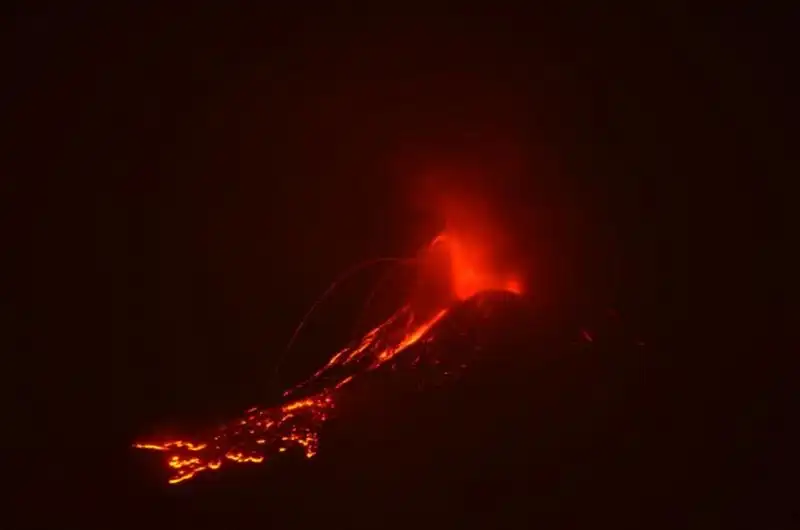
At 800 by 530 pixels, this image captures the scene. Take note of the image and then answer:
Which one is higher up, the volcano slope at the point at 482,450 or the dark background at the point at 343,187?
the dark background at the point at 343,187

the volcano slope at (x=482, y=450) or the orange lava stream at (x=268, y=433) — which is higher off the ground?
the orange lava stream at (x=268, y=433)

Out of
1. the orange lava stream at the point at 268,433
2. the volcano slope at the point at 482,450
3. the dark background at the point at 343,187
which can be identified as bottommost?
the volcano slope at the point at 482,450

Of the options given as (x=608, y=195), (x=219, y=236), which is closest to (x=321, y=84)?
(x=219, y=236)

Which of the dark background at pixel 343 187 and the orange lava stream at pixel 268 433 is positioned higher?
the dark background at pixel 343 187

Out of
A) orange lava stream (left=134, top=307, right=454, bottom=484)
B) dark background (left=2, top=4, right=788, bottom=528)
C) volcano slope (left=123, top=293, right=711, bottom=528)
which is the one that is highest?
dark background (left=2, top=4, right=788, bottom=528)

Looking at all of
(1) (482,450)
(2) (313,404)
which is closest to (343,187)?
(2) (313,404)

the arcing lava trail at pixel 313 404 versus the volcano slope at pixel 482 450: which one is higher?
the arcing lava trail at pixel 313 404
